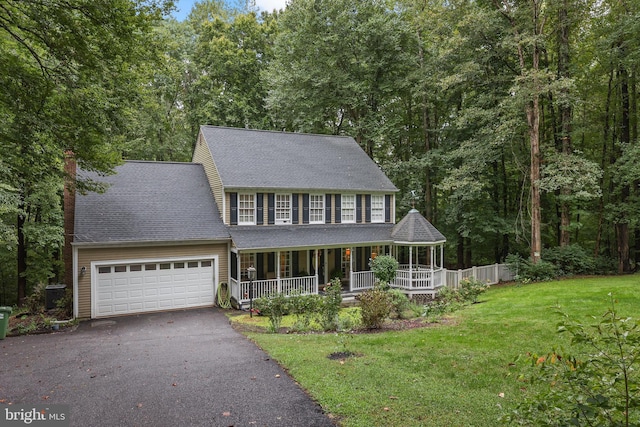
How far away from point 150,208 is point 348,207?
9039 mm

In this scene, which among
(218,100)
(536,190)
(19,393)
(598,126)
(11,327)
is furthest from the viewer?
(218,100)

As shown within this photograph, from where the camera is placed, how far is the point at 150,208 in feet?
Result: 49.0

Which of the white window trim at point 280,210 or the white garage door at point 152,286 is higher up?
the white window trim at point 280,210

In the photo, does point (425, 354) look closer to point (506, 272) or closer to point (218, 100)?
point (506, 272)

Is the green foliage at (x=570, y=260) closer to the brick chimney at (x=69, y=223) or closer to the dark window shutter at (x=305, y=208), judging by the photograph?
the dark window shutter at (x=305, y=208)

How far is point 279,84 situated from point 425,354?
20812mm

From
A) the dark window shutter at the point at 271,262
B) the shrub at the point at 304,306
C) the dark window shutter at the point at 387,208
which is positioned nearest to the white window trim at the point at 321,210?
the dark window shutter at the point at 271,262

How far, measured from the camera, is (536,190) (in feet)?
57.4

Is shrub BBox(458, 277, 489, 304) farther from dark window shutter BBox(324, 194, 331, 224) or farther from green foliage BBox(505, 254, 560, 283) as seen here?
dark window shutter BBox(324, 194, 331, 224)

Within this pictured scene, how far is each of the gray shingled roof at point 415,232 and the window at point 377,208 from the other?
4.64 ft

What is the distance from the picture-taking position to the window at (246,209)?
16.0 metres

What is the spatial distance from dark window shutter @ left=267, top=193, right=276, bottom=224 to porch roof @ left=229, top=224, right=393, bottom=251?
1.13 feet

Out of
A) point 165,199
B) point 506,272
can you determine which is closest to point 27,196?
point 165,199

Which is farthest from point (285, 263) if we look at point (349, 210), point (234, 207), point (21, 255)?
point (21, 255)
